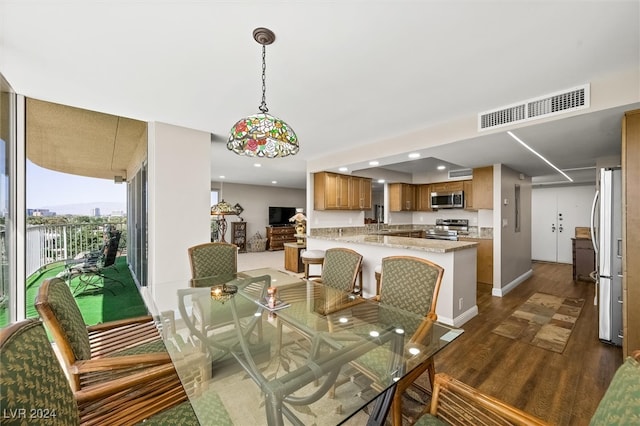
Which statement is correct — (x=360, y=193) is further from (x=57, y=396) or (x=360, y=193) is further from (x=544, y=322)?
(x=57, y=396)

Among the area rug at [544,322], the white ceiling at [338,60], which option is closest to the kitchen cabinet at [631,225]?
the white ceiling at [338,60]

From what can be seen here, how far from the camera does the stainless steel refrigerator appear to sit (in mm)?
2531

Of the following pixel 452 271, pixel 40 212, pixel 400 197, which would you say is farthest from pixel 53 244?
pixel 400 197

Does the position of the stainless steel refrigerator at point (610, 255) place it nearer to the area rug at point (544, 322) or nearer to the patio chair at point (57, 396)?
the area rug at point (544, 322)

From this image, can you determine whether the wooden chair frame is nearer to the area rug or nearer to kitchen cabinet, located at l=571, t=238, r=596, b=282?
the area rug

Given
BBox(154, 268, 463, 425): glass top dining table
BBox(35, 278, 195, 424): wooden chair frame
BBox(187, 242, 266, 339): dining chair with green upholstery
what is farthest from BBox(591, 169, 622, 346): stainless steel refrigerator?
BBox(35, 278, 195, 424): wooden chair frame

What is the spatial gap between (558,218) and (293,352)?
8200mm

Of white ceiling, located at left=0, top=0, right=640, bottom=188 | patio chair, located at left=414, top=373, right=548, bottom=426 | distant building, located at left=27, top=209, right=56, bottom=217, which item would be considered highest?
white ceiling, located at left=0, top=0, right=640, bottom=188

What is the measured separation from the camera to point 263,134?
1.63 metres

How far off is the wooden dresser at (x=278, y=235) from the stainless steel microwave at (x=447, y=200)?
4.89m

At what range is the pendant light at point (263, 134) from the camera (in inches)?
64.0

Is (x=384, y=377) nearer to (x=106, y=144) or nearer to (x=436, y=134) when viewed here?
(x=436, y=134)

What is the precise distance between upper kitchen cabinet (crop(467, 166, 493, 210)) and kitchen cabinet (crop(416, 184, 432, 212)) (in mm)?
1804

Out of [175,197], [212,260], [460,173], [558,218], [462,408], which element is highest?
[460,173]
